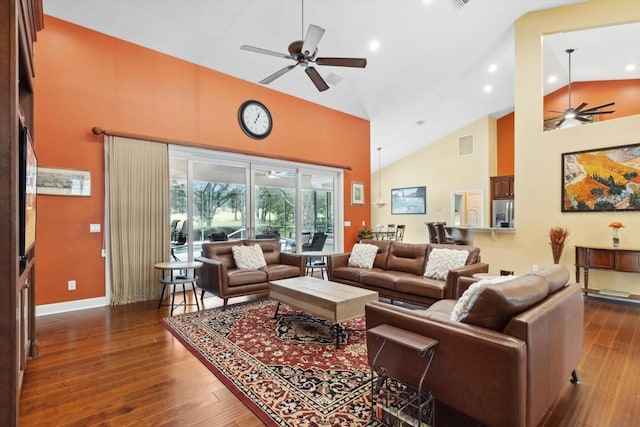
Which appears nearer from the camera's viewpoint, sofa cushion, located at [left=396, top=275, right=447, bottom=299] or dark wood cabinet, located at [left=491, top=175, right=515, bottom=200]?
sofa cushion, located at [left=396, top=275, right=447, bottom=299]

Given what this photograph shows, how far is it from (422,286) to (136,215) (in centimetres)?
420

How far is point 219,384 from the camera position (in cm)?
232

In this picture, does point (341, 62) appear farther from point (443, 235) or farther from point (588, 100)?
point (588, 100)

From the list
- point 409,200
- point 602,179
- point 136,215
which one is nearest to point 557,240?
point 602,179

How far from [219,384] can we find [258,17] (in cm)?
463

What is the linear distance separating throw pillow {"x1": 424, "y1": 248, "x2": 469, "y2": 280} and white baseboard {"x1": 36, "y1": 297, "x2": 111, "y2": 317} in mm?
4537

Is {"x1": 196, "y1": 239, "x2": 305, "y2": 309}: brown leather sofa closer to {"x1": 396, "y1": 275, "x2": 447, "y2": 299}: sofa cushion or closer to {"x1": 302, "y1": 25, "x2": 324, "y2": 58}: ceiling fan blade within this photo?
{"x1": 396, "y1": 275, "x2": 447, "y2": 299}: sofa cushion

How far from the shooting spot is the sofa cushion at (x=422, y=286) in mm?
3557

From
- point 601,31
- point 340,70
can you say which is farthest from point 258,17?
point 601,31

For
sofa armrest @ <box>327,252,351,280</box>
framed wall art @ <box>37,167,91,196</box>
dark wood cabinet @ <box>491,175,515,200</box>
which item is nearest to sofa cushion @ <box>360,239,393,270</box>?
sofa armrest @ <box>327,252,351,280</box>

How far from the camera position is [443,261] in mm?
3916

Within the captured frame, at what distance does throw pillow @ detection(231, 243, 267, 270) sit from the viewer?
4.54 metres

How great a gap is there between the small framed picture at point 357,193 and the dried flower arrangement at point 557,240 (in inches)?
157

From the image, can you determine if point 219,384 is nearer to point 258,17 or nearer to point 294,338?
point 294,338
